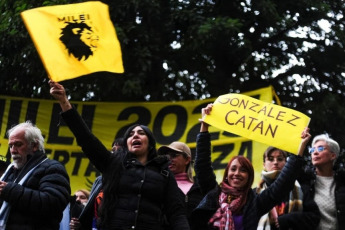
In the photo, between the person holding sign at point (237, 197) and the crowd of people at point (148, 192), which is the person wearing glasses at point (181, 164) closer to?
the crowd of people at point (148, 192)

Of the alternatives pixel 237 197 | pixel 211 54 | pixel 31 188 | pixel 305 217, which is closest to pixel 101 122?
pixel 211 54

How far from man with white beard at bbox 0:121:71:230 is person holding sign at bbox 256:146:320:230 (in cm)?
150

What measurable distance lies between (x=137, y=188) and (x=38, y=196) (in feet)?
2.08

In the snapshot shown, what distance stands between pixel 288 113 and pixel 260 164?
15.0ft

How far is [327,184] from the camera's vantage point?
651 centimetres

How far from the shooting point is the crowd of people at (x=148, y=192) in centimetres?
537

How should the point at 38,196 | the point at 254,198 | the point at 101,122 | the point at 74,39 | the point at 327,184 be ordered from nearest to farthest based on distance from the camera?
the point at 38,196 < the point at 254,198 < the point at 74,39 < the point at 327,184 < the point at 101,122

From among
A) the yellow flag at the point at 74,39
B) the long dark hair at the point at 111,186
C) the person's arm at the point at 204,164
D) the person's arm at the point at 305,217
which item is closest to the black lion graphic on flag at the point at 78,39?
the yellow flag at the point at 74,39

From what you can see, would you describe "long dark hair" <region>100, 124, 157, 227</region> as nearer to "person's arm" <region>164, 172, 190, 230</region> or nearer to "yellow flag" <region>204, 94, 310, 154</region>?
"person's arm" <region>164, 172, 190, 230</region>

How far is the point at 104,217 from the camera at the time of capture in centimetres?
537

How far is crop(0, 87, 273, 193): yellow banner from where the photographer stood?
39.3 feet

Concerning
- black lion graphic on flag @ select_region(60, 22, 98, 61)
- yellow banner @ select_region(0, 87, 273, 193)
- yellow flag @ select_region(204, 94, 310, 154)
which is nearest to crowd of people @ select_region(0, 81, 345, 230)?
yellow flag @ select_region(204, 94, 310, 154)

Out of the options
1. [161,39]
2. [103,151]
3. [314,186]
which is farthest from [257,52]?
[103,151]

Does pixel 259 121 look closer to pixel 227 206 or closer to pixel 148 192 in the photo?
pixel 227 206
